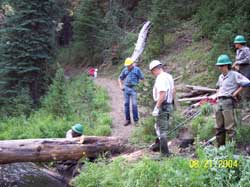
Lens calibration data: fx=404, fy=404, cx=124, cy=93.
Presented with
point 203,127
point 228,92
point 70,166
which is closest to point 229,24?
point 203,127

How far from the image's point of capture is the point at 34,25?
20.0 meters

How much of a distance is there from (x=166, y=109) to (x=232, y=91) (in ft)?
4.54

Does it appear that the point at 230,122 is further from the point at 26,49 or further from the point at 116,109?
the point at 26,49

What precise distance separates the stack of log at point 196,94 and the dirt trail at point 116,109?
6.54 ft

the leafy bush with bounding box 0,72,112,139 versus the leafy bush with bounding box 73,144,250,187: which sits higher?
the leafy bush with bounding box 0,72,112,139

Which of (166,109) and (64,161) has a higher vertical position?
(166,109)

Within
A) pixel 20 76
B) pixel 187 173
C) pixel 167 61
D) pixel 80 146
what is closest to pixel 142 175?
pixel 187 173

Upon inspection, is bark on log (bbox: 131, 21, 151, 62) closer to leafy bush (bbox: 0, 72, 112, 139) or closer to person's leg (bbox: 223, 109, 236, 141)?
leafy bush (bbox: 0, 72, 112, 139)

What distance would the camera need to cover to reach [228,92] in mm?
7504

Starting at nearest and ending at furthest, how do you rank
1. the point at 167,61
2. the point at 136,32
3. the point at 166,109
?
the point at 166,109 → the point at 167,61 → the point at 136,32

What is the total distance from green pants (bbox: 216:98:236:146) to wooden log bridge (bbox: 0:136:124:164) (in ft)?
10.1

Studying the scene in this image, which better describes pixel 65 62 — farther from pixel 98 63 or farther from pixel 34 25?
pixel 34 25

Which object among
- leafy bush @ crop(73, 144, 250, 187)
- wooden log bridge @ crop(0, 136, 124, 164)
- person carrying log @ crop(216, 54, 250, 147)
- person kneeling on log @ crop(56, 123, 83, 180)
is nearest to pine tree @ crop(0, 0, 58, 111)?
person kneeling on log @ crop(56, 123, 83, 180)

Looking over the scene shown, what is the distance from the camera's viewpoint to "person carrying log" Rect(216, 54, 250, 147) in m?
7.43
